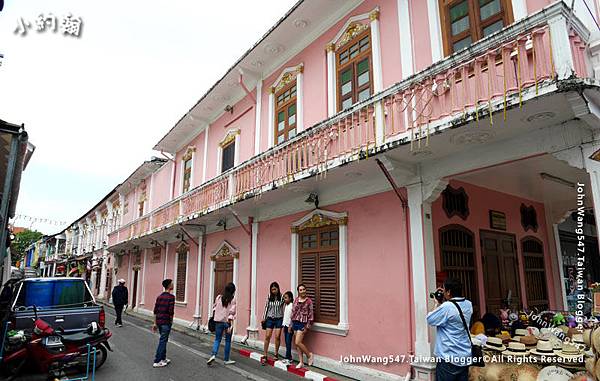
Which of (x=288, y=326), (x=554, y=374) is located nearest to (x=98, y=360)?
(x=288, y=326)

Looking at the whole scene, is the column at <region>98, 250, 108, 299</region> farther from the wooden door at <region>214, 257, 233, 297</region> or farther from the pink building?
the pink building

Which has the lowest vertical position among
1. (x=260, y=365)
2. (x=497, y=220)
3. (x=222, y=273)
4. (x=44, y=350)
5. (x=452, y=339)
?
(x=260, y=365)

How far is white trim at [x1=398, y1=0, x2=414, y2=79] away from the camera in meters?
7.06

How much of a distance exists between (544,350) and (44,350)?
817cm

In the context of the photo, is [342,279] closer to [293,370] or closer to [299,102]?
[293,370]

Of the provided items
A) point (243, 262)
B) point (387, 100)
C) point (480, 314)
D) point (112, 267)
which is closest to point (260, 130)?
point (243, 262)

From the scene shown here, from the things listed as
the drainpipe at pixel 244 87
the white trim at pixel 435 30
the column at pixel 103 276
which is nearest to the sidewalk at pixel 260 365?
the white trim at pixel 435 30

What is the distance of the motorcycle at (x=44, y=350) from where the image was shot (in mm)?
6676

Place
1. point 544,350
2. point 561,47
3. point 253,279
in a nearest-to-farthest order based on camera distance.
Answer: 1. point 561,47
2. point 544,350
3. point 253,279

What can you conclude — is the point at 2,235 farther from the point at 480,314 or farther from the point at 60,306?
the point at 480,314

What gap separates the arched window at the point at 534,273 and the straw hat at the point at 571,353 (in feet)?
12.8

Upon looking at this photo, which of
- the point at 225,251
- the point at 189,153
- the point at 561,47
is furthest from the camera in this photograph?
the point at 189,153

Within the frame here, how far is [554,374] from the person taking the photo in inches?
198

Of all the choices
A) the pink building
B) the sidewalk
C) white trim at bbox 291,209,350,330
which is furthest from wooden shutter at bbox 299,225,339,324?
the sidewalk
